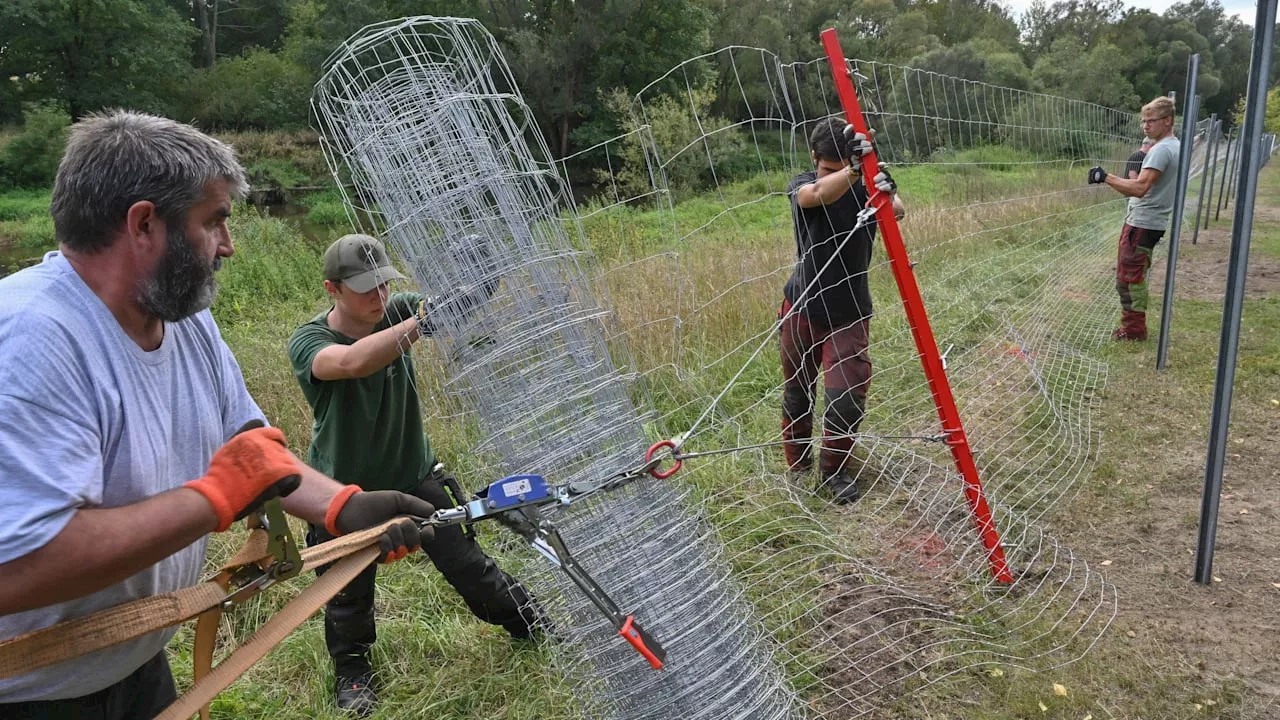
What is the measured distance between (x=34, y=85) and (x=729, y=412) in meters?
45.8

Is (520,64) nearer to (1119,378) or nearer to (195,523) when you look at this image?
(1119,378)

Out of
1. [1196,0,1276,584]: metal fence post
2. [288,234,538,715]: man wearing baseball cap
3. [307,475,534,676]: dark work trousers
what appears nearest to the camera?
[288,234,538,715]: man wearing baseball cap

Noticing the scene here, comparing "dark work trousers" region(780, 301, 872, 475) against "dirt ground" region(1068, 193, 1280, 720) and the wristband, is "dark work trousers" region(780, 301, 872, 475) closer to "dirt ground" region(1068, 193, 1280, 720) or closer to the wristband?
"dirt ground" region(1068, 193, 1280, 720)

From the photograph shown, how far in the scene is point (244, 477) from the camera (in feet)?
4.50

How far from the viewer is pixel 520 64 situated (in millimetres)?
26609

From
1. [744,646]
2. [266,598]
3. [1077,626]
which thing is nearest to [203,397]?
[744,646]

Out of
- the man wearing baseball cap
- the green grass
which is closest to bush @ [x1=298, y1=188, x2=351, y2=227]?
the green grass

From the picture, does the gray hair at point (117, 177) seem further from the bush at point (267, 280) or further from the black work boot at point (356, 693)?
the bush at point (267, 280)

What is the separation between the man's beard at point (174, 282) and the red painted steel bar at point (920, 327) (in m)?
2.13

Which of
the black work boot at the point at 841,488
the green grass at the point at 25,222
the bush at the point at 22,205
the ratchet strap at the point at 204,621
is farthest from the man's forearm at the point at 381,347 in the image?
the bush at the point at 22,205

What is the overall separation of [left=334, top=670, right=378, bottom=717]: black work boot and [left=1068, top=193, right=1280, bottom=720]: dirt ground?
8.99 feet

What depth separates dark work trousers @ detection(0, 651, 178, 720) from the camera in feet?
4.91

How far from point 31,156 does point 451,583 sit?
121ft

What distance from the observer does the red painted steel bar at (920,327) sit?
2703mm
